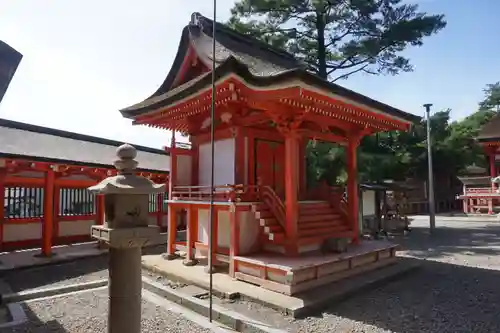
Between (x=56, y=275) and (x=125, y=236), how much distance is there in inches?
275

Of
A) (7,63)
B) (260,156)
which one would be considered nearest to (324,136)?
(260,156)

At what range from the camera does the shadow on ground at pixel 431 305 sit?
5281mm

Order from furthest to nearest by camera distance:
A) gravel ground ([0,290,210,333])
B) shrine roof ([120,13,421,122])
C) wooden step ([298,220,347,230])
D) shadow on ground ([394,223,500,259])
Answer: shadow on ground ([394,223,500,259]) < wooden step ([298,220,347,230]) < shrine roof ([120,13,421,122]) < gravel ground ([0,290,210,333])

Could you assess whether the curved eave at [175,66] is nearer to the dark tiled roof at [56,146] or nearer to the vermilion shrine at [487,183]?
the dark tiled roof at [56,146]

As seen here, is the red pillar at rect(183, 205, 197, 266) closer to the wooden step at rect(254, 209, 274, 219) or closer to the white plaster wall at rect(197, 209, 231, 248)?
the white plaster wall at rect(197, 209, 231, 248)

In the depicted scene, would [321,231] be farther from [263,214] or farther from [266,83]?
[266,83]

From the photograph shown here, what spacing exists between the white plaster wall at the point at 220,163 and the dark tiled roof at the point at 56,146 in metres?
4.38

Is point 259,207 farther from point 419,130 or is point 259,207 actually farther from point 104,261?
point 419,130

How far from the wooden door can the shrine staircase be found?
1077 millimetres

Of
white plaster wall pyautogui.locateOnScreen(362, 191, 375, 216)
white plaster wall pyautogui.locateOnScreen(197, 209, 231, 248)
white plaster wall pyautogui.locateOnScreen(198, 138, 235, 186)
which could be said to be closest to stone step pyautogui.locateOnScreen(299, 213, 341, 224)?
white plaster wall pyautogui.locateOnScreen(197, 209, 231, 248)

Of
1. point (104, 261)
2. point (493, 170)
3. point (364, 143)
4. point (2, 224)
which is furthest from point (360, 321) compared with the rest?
point (493, 170)

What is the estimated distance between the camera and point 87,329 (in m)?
5.36

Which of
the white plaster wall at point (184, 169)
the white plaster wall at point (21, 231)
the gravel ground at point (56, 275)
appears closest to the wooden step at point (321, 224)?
the white plaster wall at point (184, 169)

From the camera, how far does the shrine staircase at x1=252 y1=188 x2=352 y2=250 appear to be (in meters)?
7.74
